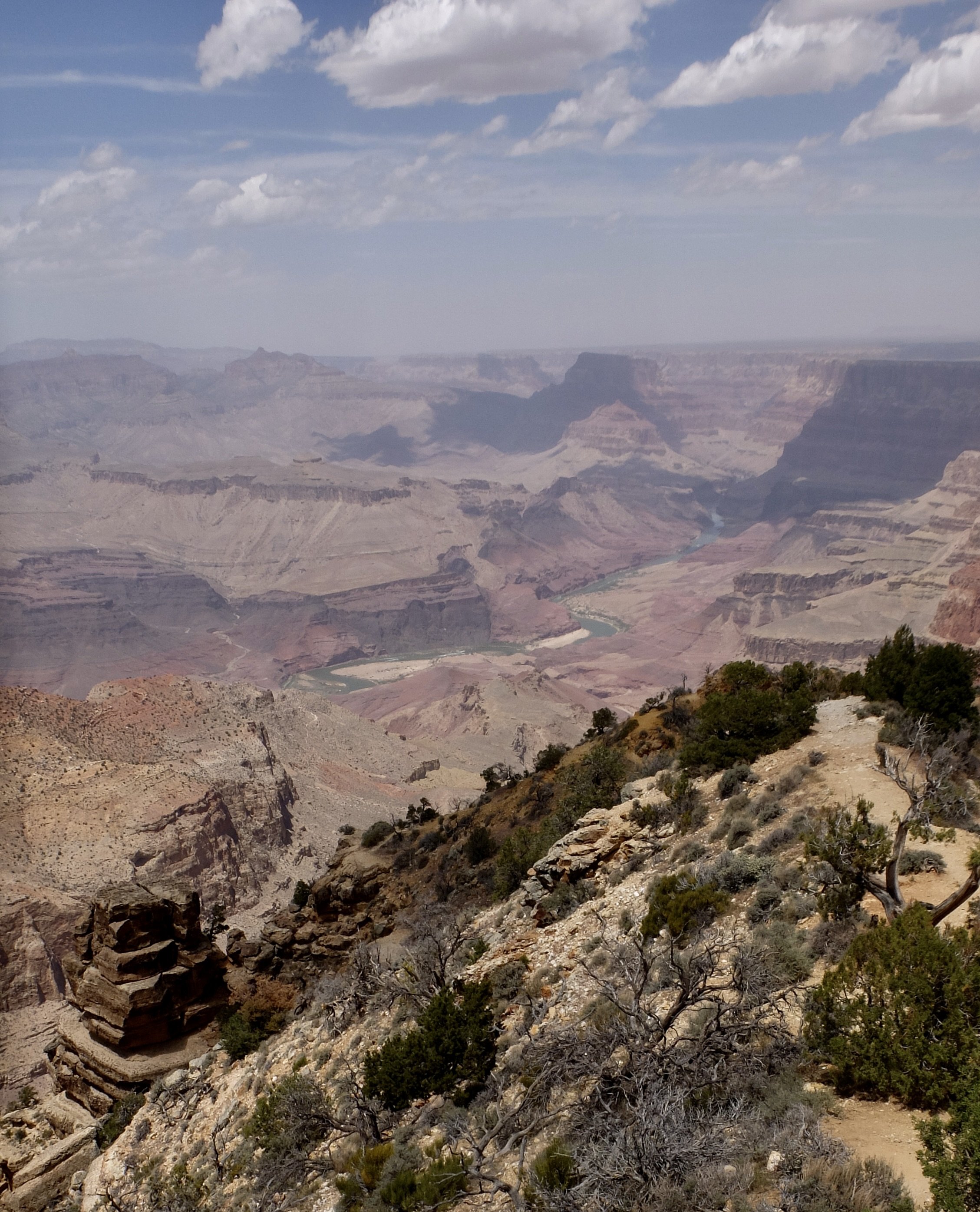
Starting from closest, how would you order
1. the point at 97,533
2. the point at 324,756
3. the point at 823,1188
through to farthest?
1. the point at 823,1188
2. the point at 324,756
3. the point at 97,533

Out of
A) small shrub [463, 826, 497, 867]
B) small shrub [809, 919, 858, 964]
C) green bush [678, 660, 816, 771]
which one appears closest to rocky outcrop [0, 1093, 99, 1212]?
small shrub [463, 826, 497, 867]

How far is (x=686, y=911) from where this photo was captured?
12.3 meters

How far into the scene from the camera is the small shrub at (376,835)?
29.7 m

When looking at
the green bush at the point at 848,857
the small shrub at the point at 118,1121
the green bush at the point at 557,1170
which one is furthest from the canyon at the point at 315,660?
the green bush at the point at 848,857

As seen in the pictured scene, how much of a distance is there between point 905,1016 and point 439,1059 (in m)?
6.16

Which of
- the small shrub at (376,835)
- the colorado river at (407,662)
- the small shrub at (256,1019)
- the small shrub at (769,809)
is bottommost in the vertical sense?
the colorado river at (407,662)

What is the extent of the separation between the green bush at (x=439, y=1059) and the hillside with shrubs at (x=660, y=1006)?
0.04 m

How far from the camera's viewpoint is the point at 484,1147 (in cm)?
893

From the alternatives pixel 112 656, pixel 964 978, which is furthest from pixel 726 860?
pixel 112 656

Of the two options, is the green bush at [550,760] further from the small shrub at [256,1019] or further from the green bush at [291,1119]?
the green bush at [291,1119]

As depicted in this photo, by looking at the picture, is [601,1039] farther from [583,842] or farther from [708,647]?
[708,647]

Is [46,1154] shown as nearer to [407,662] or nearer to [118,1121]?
[118,1121]

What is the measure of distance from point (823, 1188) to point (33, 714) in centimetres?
5404

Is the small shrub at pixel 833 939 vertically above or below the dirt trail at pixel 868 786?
below
